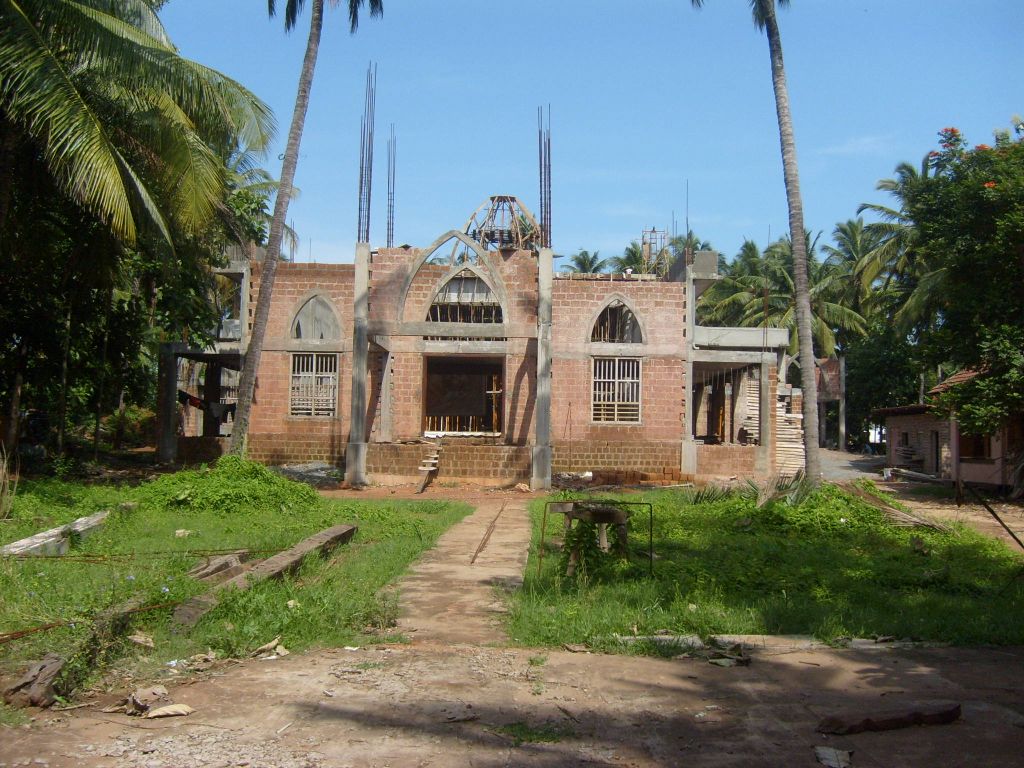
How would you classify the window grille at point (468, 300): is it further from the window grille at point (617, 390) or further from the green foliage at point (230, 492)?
the green foliage at point (230, 492)

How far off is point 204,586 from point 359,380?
14062 mm

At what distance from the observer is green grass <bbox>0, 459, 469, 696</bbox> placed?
19.6 feet

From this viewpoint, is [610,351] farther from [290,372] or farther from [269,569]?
[269,569]

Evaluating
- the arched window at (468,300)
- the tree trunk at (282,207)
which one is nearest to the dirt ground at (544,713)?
the tree trunk at (282,207)

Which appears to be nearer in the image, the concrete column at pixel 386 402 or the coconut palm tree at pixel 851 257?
the concrete column at pixel 386 402

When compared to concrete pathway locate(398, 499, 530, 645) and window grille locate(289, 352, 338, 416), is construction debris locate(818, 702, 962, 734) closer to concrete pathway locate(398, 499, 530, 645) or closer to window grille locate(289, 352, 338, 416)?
concrete pathway locate(398, 499, 530, 645)

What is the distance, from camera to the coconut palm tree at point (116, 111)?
12.5 meters

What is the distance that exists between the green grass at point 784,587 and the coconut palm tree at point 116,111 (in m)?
8.25

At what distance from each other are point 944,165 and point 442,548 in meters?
16.9

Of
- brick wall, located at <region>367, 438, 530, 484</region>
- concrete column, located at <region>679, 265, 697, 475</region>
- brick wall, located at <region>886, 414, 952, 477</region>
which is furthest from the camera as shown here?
brick wall, located at <region>886, 414, 952, 477</region>

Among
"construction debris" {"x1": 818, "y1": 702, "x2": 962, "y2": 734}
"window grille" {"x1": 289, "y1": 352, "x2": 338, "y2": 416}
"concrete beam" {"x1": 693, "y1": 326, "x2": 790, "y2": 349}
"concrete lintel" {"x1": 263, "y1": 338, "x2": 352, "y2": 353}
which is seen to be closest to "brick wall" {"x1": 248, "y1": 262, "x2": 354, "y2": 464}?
"concrete lintel" {"x1": 263, "y1": 338, "x2": 352, "y2": 353}

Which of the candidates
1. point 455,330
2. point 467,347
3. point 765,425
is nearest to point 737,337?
point 765,425

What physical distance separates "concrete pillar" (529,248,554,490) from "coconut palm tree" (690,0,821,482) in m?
6.40

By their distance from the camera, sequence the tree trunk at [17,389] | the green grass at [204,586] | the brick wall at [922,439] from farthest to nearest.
→ 1. the brick wall at [922,439]
2. the tree trunk at [17,389]
3. the green grass at [204,586]
